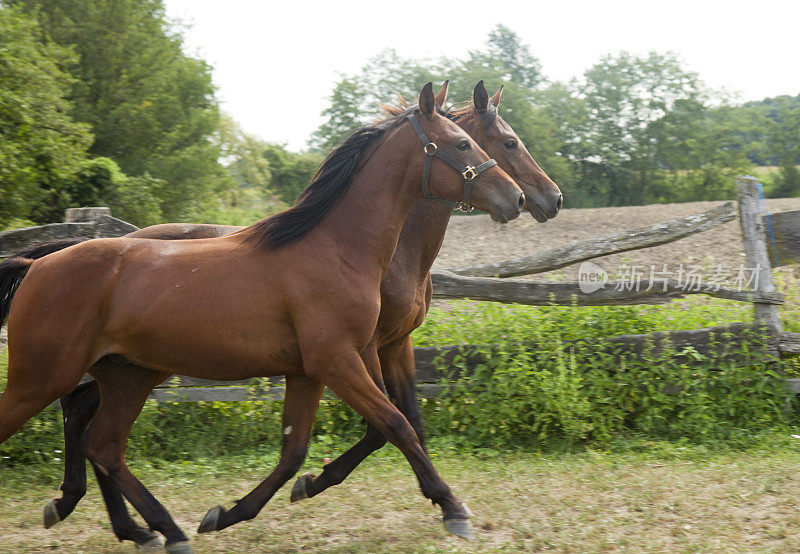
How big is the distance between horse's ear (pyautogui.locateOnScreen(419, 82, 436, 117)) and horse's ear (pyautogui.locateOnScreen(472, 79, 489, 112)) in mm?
910

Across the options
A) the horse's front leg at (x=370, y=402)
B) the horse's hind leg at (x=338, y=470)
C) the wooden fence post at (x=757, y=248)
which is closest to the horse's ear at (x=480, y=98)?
the horse's hind leg at (x=338, y=470)

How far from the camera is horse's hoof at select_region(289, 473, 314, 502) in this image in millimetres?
4102

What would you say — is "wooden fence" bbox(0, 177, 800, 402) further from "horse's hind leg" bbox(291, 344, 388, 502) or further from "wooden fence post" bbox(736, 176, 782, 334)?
"horse's hind leg" bbox(291, 344, 388, 502)

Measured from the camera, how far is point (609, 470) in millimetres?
4930

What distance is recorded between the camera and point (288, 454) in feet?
12.2

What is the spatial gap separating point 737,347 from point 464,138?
350 cm

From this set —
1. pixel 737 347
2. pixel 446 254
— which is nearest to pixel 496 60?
pixel 446 254

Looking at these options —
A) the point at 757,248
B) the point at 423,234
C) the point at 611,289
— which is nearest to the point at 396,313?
the point at 423,234

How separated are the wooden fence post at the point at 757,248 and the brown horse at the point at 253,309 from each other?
3.36 m

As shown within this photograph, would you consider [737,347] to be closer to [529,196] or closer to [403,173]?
[529,196]

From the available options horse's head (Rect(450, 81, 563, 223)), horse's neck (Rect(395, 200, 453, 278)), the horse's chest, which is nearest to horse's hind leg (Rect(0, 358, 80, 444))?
the horse's chest

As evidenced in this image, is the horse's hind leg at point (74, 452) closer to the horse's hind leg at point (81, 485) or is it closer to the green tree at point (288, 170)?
the horse's hind leg at point (81, 485)

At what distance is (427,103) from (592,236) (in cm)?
1063

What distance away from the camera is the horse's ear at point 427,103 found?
3802 millimetres
